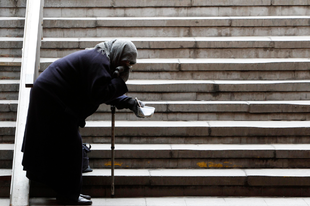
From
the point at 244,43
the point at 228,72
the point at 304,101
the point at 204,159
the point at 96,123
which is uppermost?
the point at 244,43

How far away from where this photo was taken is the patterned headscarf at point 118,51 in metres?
3.82

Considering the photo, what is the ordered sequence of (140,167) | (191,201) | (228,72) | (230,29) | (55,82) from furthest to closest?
(230,29), (228,72), (140,167), (191,201), (55,82)

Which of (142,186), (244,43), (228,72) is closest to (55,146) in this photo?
(142,186)

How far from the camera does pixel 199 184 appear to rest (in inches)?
175

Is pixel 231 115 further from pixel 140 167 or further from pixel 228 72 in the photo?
pixel 140 167

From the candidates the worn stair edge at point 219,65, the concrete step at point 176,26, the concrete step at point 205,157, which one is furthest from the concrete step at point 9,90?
the concrete step at point 176,26

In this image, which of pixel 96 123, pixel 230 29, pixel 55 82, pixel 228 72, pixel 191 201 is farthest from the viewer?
pixel 230 29

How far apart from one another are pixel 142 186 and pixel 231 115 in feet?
5.05

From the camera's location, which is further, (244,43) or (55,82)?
(244,43)

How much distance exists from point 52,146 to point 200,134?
1.83m

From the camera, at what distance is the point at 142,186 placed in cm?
441

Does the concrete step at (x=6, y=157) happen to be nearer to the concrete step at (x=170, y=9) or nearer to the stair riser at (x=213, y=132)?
the stair riser at (x=213, y=132)

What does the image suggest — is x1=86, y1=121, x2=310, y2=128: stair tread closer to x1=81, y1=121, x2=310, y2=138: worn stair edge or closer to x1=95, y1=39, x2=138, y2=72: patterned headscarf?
x1=81, y1=121, x2=310, y2=138: worn stair edge

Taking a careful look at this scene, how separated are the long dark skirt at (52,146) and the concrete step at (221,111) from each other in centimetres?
115
